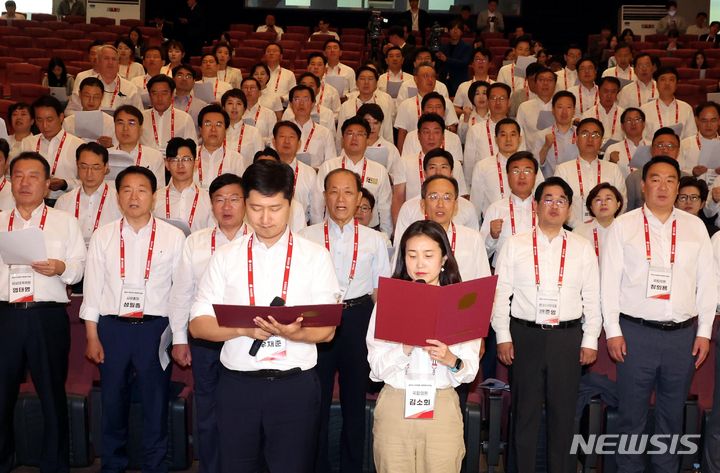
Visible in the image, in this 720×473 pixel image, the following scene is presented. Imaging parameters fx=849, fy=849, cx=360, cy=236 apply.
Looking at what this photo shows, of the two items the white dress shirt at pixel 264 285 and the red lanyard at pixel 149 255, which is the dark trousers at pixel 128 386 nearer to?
the red lanyard at pixel 149 255

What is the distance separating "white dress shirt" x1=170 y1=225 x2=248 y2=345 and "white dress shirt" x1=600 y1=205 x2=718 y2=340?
1.98 m

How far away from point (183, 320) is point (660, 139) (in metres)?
4.25

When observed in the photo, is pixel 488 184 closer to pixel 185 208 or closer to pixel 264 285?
pixel 185 208

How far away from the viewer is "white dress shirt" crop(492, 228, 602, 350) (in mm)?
4383

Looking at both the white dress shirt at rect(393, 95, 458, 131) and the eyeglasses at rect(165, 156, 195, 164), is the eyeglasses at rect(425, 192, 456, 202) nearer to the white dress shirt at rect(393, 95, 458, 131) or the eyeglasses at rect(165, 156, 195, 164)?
the eyeglasses at rect(165, 156, 195, 164)

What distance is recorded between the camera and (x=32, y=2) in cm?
1633

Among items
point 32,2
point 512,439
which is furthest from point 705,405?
point 32,2

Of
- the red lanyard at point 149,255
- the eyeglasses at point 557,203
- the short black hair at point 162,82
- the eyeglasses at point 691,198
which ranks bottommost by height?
the red lanyard at point 149,255

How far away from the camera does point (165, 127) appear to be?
797 cm

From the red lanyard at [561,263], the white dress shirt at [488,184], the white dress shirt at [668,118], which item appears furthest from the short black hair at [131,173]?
the white dress shirt at [668,118]

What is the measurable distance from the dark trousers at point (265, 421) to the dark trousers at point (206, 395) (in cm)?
107

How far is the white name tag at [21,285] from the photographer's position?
4395 millimetres

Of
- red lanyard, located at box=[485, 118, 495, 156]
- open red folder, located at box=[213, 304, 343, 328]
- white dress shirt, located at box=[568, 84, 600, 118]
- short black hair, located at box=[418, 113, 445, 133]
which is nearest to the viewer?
open red folder, located at box=[213, 304, 343, 328]

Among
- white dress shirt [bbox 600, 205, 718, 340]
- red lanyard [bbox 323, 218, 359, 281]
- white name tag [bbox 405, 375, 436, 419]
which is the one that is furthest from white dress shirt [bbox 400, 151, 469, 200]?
→ white name tag [bbox 405, 375, 436, 419]
